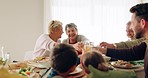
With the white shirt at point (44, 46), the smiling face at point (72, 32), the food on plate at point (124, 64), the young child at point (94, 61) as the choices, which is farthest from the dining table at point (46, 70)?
the smiling face at point (72, 32)

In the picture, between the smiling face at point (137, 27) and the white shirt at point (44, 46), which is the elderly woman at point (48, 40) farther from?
the smiling face at point (137, 27)

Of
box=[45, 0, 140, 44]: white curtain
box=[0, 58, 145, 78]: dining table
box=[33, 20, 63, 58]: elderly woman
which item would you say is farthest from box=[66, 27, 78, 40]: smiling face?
box=[0, 58, 145, 78]: dining table

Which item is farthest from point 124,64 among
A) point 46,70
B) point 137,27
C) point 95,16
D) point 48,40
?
point 95,16

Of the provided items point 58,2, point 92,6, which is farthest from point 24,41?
point 92,6

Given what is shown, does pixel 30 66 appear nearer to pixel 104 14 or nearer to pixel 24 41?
pixel 24 41

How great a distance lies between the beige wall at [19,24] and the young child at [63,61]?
9.56ft

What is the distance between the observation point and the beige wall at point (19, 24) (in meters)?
4.05

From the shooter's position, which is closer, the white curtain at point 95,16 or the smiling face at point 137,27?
the smiling face at point 137,27

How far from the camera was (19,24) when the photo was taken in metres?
4.16

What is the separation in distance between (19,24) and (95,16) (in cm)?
147

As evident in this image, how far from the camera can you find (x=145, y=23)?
5.31 feet

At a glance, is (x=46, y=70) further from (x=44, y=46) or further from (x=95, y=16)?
(x=95, y=16)

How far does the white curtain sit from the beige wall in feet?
0.74

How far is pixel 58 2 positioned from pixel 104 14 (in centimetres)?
98
